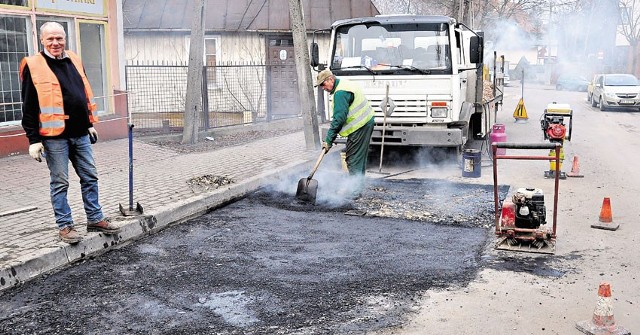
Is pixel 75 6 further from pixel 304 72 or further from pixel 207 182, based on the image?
pixel 207 182

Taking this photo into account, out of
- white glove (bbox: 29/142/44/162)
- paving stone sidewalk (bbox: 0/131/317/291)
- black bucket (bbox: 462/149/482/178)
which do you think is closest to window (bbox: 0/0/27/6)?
paving stone sidewalk (bbox: 0/131/317/291)

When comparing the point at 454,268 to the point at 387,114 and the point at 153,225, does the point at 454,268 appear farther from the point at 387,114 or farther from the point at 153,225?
the point at 387,114

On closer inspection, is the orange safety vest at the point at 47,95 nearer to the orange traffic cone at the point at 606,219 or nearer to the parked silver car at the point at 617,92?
the orange traffic cone at the point at 606,219

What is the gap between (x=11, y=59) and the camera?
425 inches

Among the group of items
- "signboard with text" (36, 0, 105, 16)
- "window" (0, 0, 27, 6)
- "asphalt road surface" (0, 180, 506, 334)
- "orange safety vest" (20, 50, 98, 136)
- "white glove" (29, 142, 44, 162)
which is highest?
"signboard with text" (36, 0, 105, 16)

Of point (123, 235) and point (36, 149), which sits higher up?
point (36, 149)

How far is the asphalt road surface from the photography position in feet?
14.0

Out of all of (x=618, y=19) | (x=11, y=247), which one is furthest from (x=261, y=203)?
(x=618, y=19)

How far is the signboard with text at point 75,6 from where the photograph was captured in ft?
37.1

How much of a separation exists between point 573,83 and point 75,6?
3838 centimetres

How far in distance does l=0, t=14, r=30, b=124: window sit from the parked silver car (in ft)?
69.6

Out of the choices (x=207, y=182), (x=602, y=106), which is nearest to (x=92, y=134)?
(x=207, y=182)

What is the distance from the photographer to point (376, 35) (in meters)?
10.5

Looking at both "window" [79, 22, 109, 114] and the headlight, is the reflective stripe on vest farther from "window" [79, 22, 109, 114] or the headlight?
"window" [79, 22, 109, 114]
